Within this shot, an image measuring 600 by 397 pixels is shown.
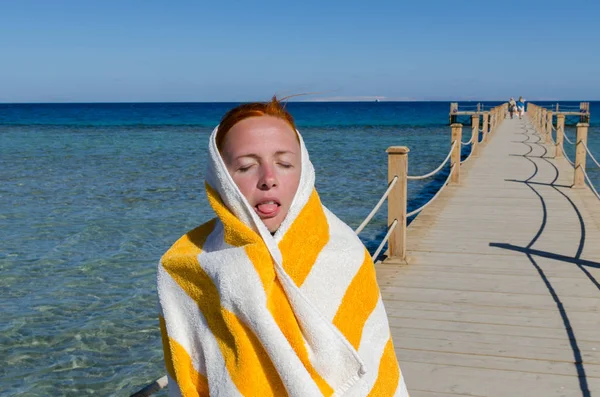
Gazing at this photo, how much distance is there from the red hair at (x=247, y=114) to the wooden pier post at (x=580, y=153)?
9.96 m

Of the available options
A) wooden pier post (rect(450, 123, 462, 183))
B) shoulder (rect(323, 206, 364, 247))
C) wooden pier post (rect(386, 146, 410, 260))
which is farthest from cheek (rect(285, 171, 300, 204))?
wooden pier post (rect(450, 123, 462, 183))

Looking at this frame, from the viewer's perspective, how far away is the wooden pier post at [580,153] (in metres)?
10.5

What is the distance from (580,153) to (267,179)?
33.8 feet

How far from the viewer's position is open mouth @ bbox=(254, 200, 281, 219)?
4.69ft

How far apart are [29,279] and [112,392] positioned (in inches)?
127

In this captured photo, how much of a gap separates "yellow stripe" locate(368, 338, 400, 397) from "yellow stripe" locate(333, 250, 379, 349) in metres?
0.12

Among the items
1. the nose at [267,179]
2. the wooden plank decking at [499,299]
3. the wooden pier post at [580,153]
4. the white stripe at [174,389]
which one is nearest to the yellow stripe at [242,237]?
the nose at [267,179]

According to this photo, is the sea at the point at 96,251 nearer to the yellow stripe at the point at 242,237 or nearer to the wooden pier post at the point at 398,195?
the wooden pier post at the point at 398,195

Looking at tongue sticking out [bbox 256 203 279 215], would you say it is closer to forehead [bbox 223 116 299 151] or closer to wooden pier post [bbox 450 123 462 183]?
forehead [bbox 223 116 299 151]

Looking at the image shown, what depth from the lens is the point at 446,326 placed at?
4.35 metres

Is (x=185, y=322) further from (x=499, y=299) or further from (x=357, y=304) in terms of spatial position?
(x=499, y=299)

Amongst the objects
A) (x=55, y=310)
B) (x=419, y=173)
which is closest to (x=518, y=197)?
A: (x=55, y=310)

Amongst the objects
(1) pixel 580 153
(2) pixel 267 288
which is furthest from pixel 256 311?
(1) pixel 580 153

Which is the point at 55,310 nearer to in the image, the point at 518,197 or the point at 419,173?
the point at 518,197
